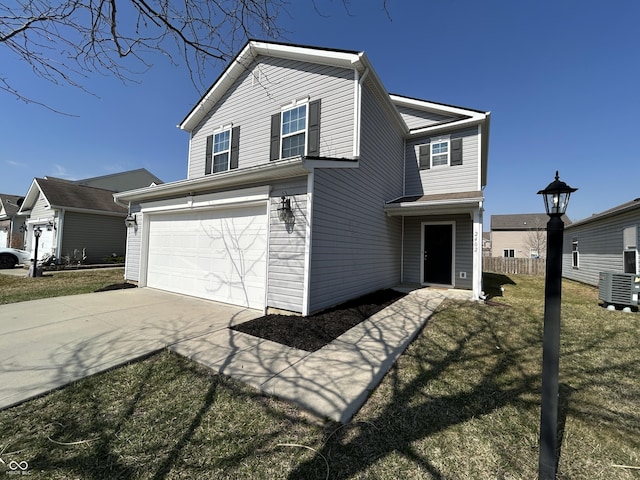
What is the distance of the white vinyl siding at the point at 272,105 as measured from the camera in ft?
21.3

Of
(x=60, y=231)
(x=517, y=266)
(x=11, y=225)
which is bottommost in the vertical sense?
(x=517, y=266)

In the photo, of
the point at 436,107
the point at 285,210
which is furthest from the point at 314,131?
the point at 436,107

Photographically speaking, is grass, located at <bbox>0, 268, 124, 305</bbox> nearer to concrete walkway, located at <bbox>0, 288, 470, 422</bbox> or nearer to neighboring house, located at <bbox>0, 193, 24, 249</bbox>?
concrete walkway, located at <bbox>0, 288, 470, 422</bbox>

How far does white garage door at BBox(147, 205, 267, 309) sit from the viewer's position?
558cm

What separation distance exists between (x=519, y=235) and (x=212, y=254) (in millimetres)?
38272

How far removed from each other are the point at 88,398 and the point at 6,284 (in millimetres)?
10163

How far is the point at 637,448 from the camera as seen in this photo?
6.47 feet

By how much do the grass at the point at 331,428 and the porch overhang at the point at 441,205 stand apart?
4.51 meters

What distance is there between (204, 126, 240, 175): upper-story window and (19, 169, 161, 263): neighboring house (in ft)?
34.7

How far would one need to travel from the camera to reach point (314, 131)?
685 cm

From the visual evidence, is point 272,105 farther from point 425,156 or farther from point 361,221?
point 425,156

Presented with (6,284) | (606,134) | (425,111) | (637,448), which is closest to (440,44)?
(425,111)

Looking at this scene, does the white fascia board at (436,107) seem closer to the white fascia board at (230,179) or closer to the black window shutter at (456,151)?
the black window shutter at (456,151)

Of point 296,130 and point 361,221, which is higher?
point 296,130
